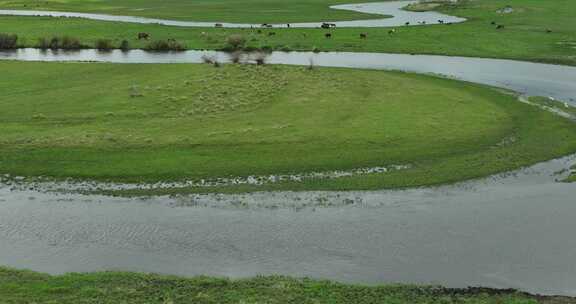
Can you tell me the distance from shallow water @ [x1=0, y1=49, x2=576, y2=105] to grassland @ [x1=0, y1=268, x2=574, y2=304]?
4272cm

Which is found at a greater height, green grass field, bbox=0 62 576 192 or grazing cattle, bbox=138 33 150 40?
grazing cattle, bbox=138 33 150 40

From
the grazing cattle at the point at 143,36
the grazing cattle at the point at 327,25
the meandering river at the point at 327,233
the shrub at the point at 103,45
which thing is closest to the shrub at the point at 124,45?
the shrub at the point at 103,45

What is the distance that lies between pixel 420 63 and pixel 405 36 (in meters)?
20.1

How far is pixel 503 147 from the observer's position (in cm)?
4497

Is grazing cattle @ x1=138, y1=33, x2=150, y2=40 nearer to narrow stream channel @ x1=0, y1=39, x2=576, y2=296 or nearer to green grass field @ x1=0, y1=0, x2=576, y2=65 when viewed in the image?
green grass field @ x1=0, y1=0, x2=576, y2=65

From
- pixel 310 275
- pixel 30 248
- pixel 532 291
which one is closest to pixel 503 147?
pixel 532 291

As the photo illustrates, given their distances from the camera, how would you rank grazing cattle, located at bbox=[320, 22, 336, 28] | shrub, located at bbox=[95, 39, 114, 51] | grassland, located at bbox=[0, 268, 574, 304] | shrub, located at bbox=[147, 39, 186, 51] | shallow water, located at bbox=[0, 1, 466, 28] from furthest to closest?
→ shallow water, located at bbox=[0, 1, 466, 28], grazing cattle, located at bbox=[320, 22, 336, 28], shrub, located at bbox=[95, 39, 114, 51], shrub, located at bbox=[147, 39, 186, 51], grassland, located at bbox=[0, 268, 574, 304]

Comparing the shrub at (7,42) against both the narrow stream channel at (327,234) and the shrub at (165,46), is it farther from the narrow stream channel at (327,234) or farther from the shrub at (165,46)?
the narrow stream channel at (327,234)

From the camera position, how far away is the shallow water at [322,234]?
1078 inches

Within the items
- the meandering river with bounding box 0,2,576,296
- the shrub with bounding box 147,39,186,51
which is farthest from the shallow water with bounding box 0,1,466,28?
the meandering river with bounding box 0,2,576,296

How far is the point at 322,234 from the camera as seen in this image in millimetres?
31000

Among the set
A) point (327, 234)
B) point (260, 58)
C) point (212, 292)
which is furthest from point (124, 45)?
point (212, 292)

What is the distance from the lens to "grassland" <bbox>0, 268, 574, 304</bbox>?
24.2 m

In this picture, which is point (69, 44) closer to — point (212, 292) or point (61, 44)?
point (61, 44)
